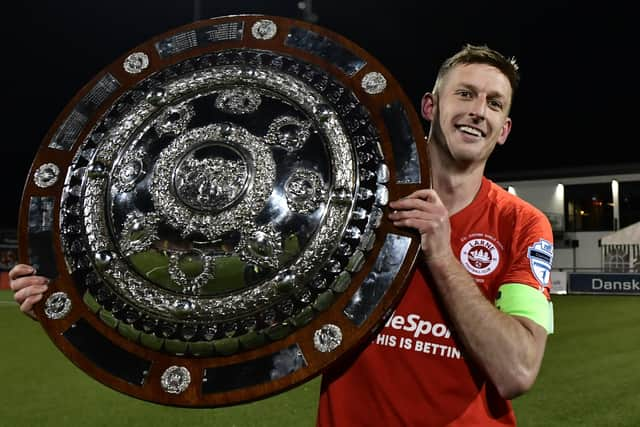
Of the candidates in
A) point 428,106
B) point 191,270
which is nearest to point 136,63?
point 191,270

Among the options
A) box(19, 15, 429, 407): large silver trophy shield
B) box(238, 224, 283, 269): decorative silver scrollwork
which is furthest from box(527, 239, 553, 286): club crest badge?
box(238, 224, 283, 269): decorative silver scrollwork

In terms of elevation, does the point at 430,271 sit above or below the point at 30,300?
above

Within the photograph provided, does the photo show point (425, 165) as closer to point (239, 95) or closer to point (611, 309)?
point (239, 95)

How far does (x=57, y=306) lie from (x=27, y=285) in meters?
0.11

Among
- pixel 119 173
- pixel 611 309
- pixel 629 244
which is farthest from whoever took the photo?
pixel 629 244

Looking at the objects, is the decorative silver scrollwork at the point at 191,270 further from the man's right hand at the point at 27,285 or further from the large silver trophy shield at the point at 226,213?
the man's right hand at the point at 27,285

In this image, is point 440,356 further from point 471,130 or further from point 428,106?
point 428,106

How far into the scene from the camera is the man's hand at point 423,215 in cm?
150

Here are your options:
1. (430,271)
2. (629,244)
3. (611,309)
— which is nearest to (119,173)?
(430,271)

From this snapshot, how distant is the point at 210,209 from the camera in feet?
5.38

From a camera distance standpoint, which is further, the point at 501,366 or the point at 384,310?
the point at 501,366

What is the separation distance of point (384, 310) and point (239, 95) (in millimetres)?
695

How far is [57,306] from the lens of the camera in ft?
5.44

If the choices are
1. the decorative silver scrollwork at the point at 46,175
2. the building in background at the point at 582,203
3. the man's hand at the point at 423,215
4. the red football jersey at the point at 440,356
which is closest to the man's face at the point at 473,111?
the red football jersey at the point at 440,356
